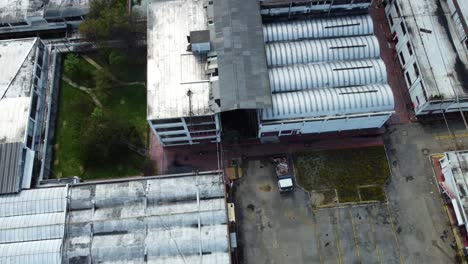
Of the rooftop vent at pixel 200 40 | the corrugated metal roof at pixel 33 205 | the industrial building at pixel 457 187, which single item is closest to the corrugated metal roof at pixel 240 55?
the rooftop vent at pixel 200 40

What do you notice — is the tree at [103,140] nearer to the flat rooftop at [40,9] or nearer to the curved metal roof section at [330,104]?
the flat rooftop at [40,9]

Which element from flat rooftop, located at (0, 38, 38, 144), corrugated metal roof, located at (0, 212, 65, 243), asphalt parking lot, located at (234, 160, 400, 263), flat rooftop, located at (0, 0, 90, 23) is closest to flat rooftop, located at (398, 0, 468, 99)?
asphalt parking lot, located at (234, 160, 400, 263)

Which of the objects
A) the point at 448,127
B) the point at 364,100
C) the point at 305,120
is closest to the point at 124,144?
the point at 305,120

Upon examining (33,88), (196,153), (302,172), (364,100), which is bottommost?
(302,172)

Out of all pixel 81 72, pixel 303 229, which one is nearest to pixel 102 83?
pixel 81 72

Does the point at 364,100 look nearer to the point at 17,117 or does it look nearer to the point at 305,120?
the point at 305,120

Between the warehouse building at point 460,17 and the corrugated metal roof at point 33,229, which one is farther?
the warehouse building at point 460,17

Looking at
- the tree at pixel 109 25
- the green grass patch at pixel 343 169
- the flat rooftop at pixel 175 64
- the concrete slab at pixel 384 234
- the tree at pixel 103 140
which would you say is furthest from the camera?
the tree at pixel 109 25
